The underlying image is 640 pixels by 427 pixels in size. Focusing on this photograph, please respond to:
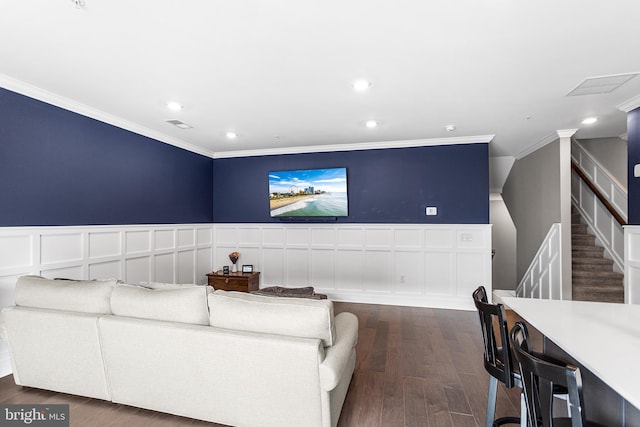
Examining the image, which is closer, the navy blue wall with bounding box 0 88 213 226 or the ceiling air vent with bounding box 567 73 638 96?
the ceiling air vent with bounding box 567 73 638 96

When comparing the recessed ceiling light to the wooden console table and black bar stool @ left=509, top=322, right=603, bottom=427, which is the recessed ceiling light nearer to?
black bar stool @ left=509, top=322, right=603, bottom=427

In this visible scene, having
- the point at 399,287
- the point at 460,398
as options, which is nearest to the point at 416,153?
the point at 399,287

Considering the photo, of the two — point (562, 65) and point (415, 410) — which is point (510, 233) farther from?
point (415, 410)

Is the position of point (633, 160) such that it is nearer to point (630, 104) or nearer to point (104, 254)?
point (630, 104)

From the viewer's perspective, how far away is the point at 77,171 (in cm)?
335

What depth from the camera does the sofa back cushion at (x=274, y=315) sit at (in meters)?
1.74

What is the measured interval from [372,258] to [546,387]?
403 centimetres

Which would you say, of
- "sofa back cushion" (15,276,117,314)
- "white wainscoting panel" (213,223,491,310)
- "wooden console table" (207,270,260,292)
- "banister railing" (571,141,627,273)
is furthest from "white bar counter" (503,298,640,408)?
"banister railing" (571,141,627,273)

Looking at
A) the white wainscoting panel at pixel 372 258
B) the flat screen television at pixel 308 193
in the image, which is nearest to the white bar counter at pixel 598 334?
the white wainscoting panel at pixel 372 258

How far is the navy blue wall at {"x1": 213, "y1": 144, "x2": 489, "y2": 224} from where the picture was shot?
474 centimetres

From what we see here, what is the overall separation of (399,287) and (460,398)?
264 cm

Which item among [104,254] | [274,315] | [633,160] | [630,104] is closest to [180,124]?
[104,254]

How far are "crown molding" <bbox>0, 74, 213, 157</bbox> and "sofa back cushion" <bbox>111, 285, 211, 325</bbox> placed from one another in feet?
7.66

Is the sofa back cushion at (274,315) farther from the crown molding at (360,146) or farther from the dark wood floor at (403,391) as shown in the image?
the crown molding at (360,146)
